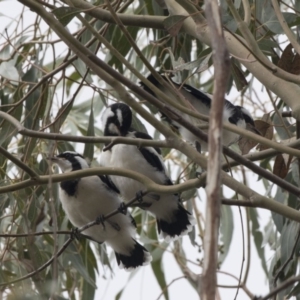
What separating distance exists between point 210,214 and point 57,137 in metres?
0.90

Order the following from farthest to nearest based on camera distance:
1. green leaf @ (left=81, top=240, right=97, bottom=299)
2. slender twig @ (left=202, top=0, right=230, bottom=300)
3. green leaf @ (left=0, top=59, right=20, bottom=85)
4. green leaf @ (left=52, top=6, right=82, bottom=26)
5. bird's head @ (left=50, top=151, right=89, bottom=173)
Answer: green leaf @ (left=81, top=240, right=97, bottom=299) < bird's head @ (left=50, top=151, right=89, bottom=173) < green leaf @ (left=0, top=59, right=20, bottom=85) < green leaf @ (left=52, top=6, right=82, bottom=26) < slender twig @ (left=202, top=0, right=230, bottom=300)

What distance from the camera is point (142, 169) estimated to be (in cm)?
330

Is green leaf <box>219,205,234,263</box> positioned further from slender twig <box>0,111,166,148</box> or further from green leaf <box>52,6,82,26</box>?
slender twig <box>0,111,166,148</box>

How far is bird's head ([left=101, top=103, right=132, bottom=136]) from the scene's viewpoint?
3.21 meters

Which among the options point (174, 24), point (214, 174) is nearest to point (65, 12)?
point (174, 24)

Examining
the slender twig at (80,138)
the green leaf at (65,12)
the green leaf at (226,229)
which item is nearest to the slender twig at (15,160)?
the slender twig at (80,138)

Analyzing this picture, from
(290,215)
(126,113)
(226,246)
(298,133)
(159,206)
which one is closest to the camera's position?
(290,215)

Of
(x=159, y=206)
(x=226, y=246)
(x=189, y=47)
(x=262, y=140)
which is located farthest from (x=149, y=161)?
(x=262, y=140)

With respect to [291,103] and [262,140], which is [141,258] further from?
[262,140]

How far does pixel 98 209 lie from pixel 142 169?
0.23m

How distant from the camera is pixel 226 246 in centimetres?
405

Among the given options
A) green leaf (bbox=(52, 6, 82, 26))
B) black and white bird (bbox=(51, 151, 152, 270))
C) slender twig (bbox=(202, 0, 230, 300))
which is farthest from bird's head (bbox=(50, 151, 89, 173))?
slender twig (bbox=(202, 0, 230, 300))

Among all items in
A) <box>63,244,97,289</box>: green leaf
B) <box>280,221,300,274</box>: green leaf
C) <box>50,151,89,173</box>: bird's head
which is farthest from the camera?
<box>50,151,89,173</box>: bird's head

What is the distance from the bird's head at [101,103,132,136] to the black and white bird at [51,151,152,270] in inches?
7.8
